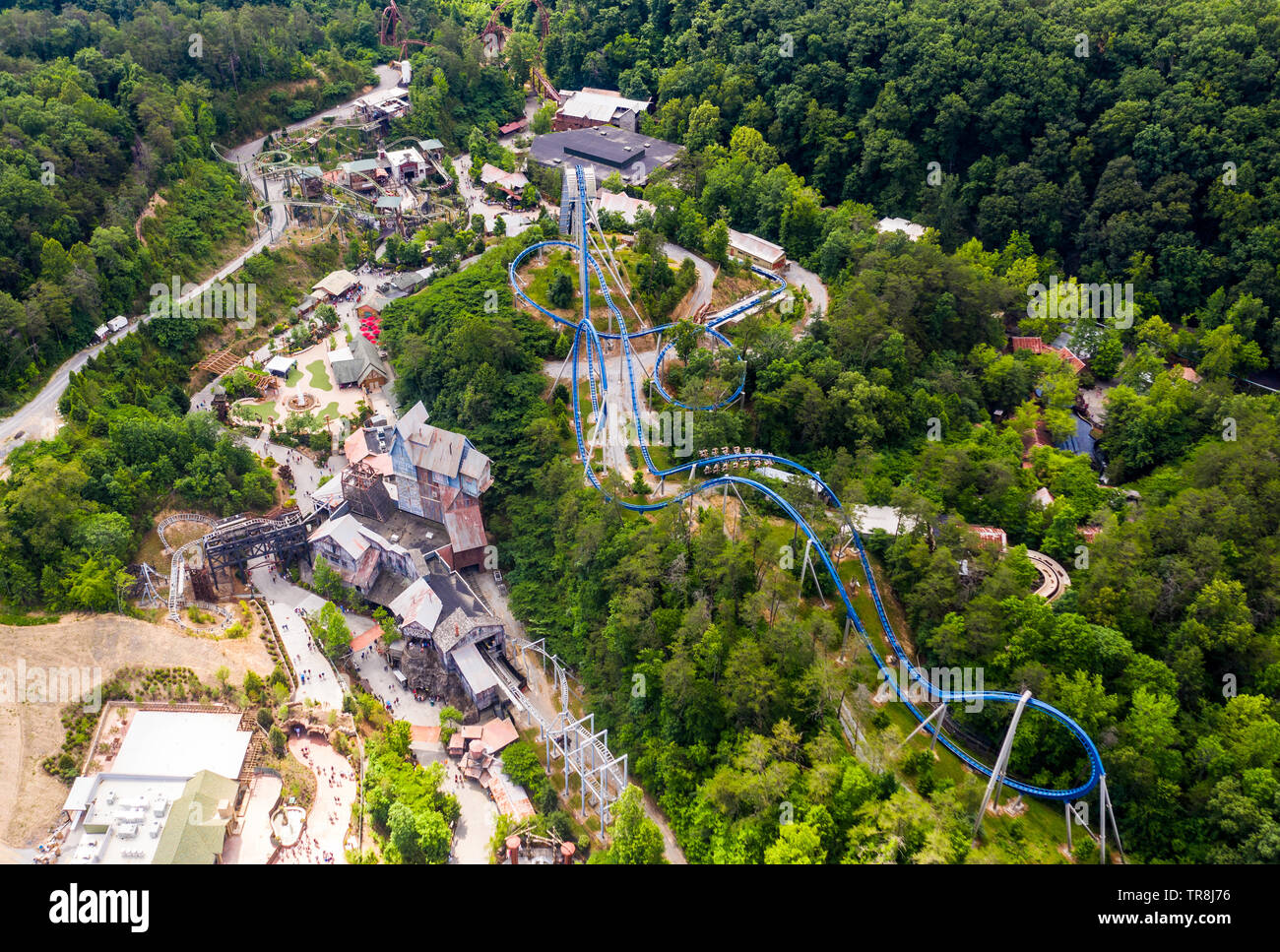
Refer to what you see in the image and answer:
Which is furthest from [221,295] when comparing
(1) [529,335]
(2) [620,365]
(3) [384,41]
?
(3) [384,41]

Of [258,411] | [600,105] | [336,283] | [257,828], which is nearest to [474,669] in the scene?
[257,828]

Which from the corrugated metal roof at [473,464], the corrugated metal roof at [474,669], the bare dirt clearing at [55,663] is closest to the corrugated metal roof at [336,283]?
the corrugated metal roof at [473,464]

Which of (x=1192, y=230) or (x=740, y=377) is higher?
(x=1192, y=230)

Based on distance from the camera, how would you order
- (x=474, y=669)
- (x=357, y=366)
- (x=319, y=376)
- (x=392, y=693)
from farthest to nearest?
(x=319, y=376), (x=357, y=366), (x=392, y=693), (x=474, y=669)

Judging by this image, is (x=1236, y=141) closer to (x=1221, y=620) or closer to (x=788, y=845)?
(x=1221, y=620)

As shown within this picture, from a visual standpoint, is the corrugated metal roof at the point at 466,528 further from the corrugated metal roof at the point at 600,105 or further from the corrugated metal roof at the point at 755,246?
the corrugated metal roof at the point at 600,105

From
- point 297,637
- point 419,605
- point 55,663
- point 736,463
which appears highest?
point 736,463

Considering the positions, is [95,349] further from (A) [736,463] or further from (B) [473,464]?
(A) [736,463]
